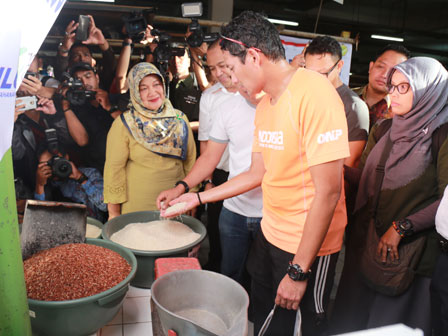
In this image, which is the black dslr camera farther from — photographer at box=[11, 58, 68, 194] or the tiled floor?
the tiled floor

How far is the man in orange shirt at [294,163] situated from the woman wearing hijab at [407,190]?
0.47 metres

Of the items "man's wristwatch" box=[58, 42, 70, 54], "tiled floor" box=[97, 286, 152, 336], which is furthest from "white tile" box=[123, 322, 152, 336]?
"man's wristwatch" box=[58, 42, 70, 54]

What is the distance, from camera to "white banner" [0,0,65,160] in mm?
604

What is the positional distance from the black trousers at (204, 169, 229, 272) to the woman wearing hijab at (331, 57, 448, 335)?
1.04 meters

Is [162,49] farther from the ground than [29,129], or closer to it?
farther from the ground

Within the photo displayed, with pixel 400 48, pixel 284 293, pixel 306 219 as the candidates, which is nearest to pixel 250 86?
pixel 306 219

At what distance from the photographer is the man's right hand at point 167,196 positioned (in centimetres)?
165

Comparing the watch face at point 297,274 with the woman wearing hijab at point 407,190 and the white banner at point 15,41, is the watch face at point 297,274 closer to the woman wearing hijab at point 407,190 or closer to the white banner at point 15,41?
the woman wearing hijab at point 407,190

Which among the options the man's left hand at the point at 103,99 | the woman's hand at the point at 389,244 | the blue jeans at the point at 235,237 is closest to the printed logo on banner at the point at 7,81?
the blue jeans at the point at 235,237

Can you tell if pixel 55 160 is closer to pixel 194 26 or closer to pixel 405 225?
pixel 194 26

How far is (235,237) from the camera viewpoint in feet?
6.44

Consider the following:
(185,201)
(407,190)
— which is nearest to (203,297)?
(185,201)

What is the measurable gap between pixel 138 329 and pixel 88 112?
183 centimetres

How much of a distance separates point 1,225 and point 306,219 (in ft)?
2.70
